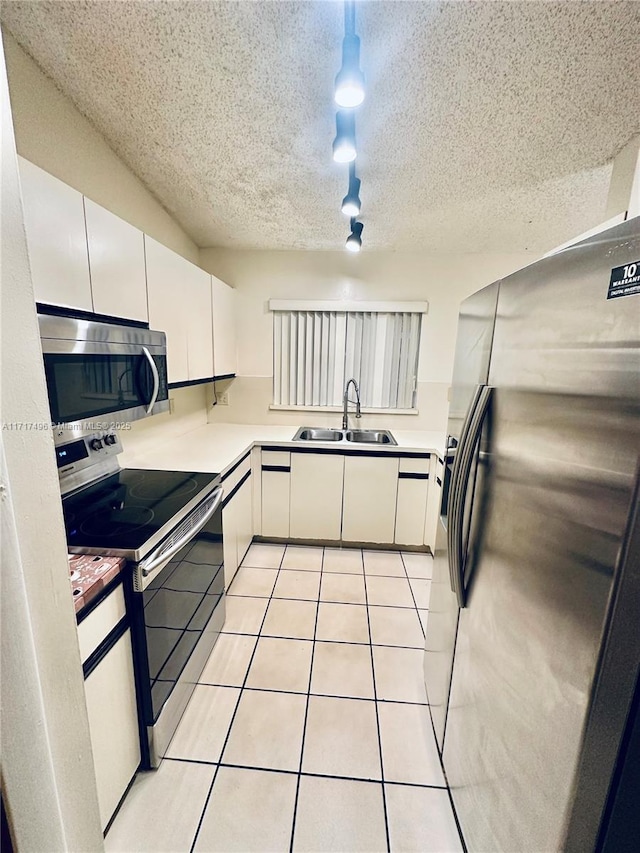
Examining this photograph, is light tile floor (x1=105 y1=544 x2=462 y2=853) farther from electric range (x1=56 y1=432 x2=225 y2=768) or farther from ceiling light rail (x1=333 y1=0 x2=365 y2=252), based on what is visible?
ceiling light rail (x1=333 y1=0 x2=365 y2=252)

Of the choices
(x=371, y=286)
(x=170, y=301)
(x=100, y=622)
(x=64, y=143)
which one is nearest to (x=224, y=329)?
(x=170, y=301)

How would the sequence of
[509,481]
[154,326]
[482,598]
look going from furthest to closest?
[154,326], [482,598], [509,481]

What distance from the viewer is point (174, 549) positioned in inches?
49.0

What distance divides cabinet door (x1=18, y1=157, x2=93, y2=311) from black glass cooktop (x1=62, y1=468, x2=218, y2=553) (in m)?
0.76

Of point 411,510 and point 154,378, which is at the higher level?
point 154,378

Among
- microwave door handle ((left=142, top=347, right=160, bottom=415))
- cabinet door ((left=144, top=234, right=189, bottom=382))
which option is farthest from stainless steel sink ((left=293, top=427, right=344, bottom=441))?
microwave door handle ((left=142, top=347, right=160, bottom=415))

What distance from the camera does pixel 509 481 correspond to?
86cm

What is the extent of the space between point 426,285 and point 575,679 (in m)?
2.98

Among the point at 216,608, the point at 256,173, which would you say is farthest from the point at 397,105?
the point at 216,608

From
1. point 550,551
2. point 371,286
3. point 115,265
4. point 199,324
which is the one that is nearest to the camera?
point 550,551

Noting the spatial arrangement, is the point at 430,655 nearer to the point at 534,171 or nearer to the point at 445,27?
the point at 445,27

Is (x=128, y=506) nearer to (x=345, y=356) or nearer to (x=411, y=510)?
(x=411, y=510)

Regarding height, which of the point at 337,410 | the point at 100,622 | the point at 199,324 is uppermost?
the point at 199,324

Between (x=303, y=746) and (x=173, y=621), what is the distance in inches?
28.4
